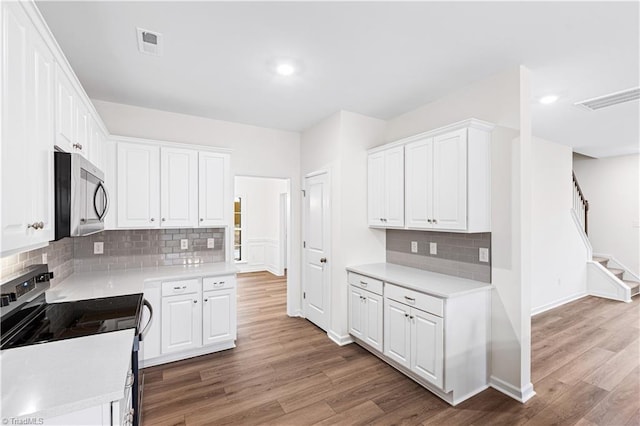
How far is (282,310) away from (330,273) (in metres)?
1.44

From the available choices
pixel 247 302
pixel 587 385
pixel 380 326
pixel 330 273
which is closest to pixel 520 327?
pixel 587 385

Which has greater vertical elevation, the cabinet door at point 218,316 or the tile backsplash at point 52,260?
the tile backsplash at point 52,260

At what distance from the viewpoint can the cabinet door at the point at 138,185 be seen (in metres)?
3.15

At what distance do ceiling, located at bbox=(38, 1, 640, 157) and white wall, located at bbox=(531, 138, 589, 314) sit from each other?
4.77 feet

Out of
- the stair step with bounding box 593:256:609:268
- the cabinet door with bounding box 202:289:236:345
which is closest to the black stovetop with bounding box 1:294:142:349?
the cabinet door with bounding box 202:289:236:345

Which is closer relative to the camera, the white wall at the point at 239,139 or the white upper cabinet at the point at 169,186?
the white upper cabinet at the point at 169,186

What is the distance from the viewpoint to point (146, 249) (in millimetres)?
3512

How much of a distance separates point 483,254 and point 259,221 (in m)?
5.98

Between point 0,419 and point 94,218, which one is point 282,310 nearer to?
point 94,218

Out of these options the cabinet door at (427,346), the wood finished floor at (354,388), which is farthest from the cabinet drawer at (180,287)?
the cabinet door at (427,346)

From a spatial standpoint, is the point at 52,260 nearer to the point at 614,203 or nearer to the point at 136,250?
the point at 136,250

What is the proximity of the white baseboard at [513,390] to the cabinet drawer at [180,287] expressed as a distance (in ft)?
9.66

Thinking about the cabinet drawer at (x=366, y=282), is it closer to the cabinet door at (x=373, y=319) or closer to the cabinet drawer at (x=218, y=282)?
the cabinet door at (x=373, y=319)

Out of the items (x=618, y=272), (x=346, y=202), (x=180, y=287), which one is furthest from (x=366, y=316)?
(x=618, y=272)
